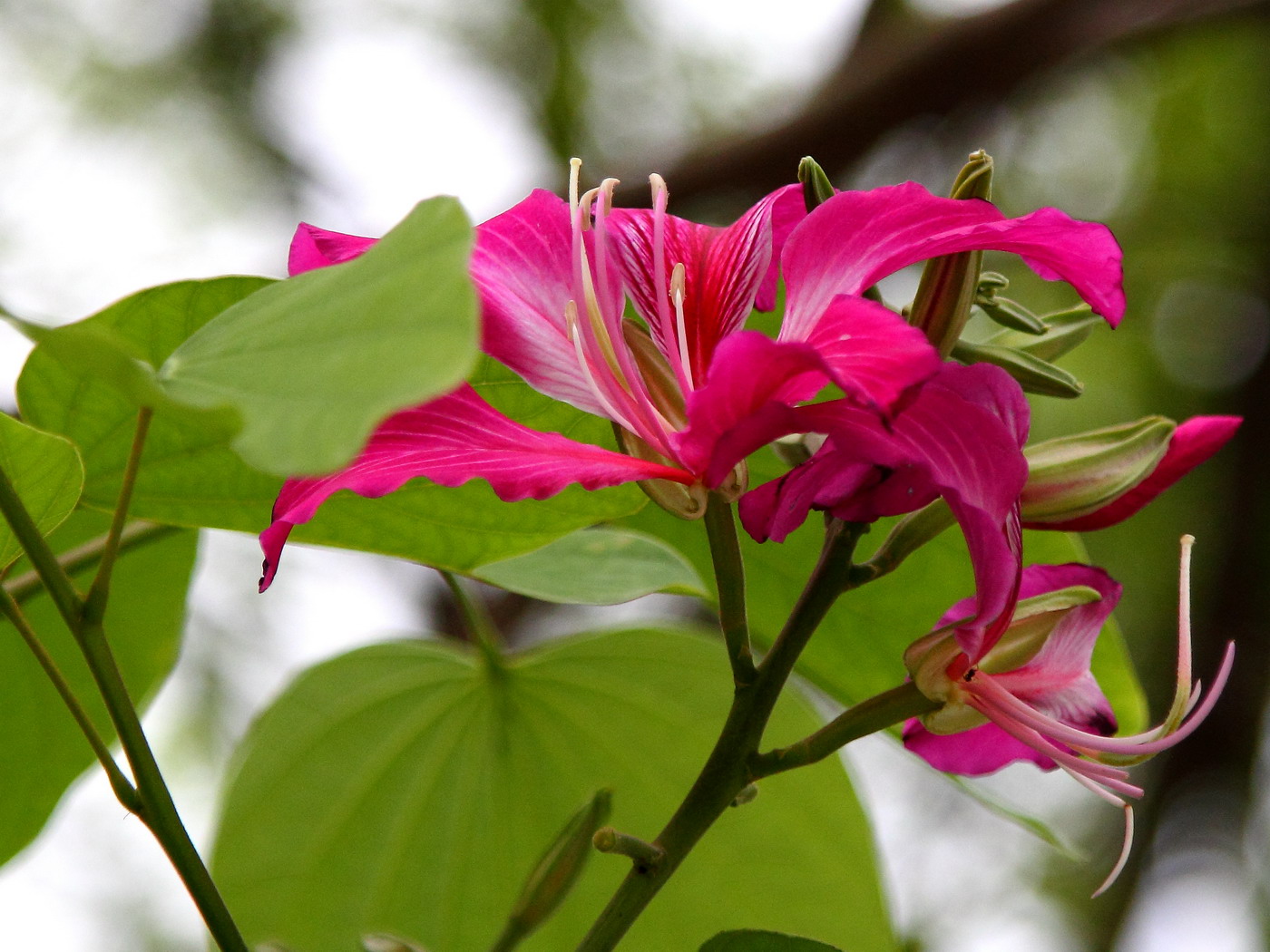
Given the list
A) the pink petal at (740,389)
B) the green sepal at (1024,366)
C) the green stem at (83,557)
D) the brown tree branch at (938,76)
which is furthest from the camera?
the brown tree branch at (938,76)

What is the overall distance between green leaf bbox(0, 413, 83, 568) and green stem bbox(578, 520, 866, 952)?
26cm

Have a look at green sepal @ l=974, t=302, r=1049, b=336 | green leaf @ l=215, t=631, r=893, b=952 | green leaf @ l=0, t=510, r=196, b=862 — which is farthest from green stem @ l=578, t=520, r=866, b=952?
green leaf @ l=0, t=510, r=196, b=862

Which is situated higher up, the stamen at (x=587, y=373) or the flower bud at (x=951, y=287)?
the flower bud at (x=951, y=287)

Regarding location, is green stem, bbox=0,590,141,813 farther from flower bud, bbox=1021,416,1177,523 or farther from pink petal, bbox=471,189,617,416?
flower bud, bbox=1021,416,1177,523

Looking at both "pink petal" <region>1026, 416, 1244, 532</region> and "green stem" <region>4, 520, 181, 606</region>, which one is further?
"green stem" <region>4, 520, 181, 606</region>

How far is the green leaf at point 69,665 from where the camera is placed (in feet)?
2.64

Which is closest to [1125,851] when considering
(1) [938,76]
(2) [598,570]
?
(2) [598,570]

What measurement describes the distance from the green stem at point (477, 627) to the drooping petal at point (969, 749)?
0.28 metres

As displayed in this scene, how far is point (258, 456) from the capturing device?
27 cm

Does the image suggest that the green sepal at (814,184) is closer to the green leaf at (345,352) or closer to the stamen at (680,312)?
the stamen at (680,312)

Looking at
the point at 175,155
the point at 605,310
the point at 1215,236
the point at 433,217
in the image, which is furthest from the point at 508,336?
the point at 1215,236

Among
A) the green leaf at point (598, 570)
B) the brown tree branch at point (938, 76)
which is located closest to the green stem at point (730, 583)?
the green leaf at point (598, 570)

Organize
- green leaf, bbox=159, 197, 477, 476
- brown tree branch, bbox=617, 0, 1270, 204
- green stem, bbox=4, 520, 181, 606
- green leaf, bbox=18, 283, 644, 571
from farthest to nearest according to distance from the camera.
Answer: brown tree branch, bbox=617, 0, 1270, 204
green stem, bbox=4, 520, 181, 606
green leaf, bbox=18, 283, 644, 571
green leaf, bbox=159, 197, 477, 476

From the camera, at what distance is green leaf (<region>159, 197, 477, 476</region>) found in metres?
0.26
